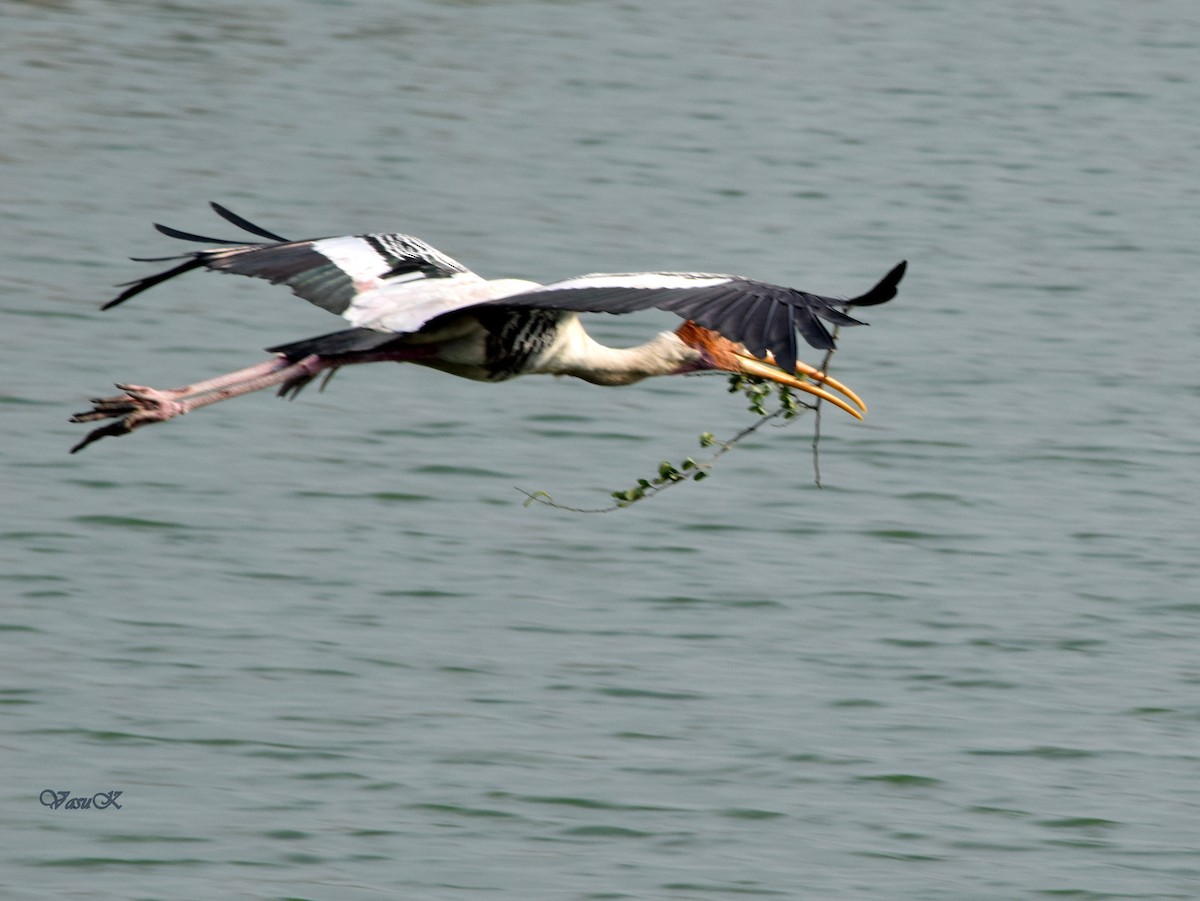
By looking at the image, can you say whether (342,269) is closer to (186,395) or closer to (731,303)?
(186,395)

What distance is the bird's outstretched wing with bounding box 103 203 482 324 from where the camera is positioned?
947cm

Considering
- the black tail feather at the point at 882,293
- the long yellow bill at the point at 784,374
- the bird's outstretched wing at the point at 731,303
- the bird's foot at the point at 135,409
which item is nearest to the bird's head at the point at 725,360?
the long yellow bill at the point at 784,374

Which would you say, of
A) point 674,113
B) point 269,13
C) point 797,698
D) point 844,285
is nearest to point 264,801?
point 797,698

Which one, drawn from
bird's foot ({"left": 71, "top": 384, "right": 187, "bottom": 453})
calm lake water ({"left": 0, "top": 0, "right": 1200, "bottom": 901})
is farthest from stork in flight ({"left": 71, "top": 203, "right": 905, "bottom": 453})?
calm lake water ({"left": 0, "top": 0, "right": 1200, "bottom": 901})

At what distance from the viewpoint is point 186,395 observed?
9.43 meters

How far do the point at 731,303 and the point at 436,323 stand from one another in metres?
1.46

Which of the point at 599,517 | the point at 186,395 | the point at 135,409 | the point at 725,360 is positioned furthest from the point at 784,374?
the point at 599,517

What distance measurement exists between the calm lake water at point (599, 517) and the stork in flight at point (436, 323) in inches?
82.5

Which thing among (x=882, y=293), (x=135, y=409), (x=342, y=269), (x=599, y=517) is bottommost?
(x=599, y=517)

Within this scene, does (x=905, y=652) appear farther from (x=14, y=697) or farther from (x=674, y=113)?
(x=674, y=113)

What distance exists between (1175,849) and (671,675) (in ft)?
8.53

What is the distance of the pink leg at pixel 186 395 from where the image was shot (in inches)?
365

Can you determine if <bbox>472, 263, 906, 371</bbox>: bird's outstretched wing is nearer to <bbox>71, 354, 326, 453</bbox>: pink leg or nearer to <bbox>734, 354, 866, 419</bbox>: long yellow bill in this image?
<bbox>71, 354, 326, 453</bbox>: pink leg

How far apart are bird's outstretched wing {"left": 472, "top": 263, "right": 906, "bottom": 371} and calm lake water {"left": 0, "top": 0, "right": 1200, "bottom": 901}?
2796 mm
